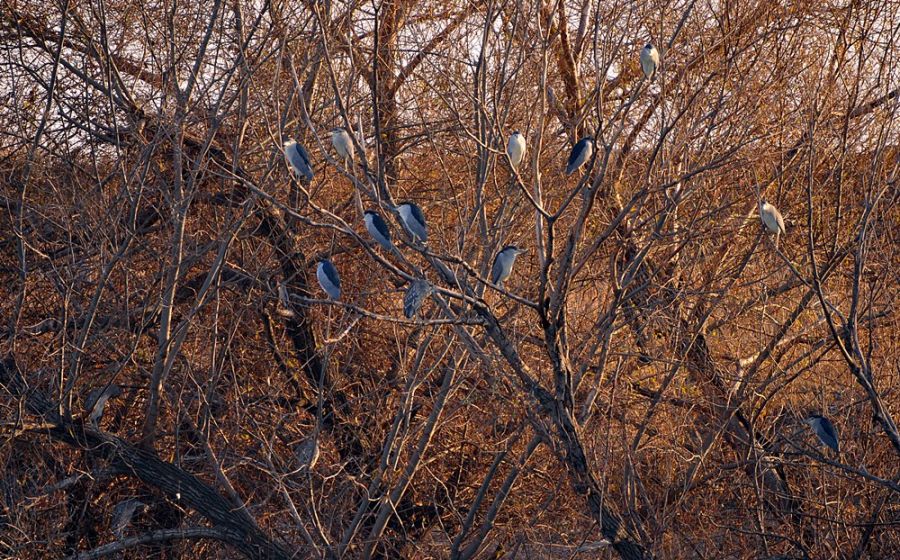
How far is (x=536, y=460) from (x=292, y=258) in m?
1.96

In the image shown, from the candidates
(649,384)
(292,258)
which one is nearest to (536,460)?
(649,384)

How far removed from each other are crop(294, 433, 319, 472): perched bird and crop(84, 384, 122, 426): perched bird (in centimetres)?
107

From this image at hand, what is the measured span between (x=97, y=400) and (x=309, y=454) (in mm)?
1276

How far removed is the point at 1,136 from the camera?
6.00 meters

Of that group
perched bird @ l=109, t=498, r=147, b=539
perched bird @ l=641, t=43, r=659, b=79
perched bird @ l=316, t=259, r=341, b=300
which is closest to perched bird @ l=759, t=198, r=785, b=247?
perched bird @ l=641, t=43, r=659, b=79

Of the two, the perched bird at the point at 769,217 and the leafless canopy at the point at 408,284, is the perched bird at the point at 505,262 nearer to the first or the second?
the leafless canopy at the point at 408,284

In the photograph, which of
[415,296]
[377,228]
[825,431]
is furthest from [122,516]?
[825,431]

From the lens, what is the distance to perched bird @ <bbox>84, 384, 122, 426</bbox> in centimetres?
529

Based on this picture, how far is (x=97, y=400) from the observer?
17.6ft

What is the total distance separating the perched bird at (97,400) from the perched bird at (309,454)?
1.07 metres

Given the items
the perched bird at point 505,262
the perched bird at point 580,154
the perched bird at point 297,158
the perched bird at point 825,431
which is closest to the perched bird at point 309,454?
the perched bird at point 505,262

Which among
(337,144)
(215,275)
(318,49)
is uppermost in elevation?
(318,49)

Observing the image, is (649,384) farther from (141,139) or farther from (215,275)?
(141,139)

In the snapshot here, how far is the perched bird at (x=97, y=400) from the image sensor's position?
208 inches
